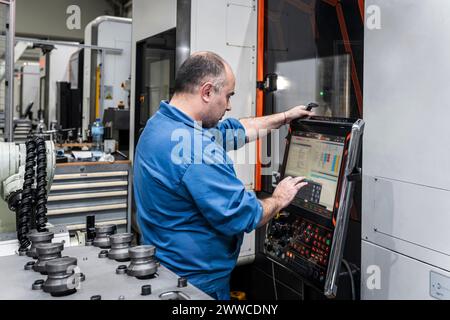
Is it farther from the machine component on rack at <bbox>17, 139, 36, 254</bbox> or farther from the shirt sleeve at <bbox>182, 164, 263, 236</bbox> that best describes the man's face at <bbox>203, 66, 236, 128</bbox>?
the machine component on rack at <bbox>17, 139, 36, 254</bbox>

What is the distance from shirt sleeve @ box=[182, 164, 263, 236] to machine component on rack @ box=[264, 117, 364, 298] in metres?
0.26

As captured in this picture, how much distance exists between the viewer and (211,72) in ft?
4.58

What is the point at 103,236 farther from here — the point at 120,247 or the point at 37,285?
the point at 37,285

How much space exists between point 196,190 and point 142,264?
0.31 m

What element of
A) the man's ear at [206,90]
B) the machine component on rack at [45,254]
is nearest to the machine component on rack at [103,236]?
the machine component on rack at [45,254]

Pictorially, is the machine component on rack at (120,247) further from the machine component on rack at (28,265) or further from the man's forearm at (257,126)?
the man's forearm at (257,126)

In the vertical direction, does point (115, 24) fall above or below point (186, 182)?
above

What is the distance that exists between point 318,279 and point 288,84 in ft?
3.70

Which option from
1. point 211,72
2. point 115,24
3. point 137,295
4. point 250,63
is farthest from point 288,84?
point 115,24

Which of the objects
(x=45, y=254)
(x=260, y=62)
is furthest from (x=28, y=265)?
(x=260, y=62)

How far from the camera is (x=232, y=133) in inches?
71.8

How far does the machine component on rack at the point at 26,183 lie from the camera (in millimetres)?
1304

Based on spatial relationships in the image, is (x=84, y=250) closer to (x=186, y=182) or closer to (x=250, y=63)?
(x=186, y=182)

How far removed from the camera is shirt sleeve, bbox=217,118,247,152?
1.81m
